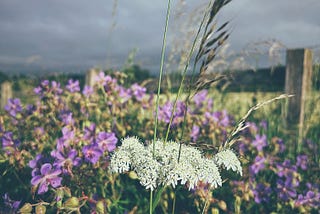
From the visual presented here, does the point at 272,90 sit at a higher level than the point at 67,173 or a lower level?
higher

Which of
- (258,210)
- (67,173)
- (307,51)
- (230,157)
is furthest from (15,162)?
(307,51)

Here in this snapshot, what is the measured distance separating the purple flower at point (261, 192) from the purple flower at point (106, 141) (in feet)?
3.01

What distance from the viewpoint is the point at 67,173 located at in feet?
6.19

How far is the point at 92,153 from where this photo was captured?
2029 millimetres

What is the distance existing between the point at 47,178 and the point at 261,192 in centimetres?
133

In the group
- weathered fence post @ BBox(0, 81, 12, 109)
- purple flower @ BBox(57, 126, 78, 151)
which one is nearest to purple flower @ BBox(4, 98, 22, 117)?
purple flower @ BBox(57, 126, 78, 151)

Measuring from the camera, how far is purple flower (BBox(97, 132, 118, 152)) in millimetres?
2113

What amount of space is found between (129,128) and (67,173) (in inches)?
35.0

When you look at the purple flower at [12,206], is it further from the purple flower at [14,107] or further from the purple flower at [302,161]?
the purple flower at [302,161]

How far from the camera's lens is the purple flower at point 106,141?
2113mm

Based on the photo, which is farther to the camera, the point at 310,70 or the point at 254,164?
the point at 310,70

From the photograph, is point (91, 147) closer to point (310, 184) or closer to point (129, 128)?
point (129, 128)

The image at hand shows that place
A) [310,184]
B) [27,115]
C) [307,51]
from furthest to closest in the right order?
[307,51] → [27,115] → [310,184]

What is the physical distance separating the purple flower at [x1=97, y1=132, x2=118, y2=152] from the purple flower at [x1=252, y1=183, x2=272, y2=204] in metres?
0.92
